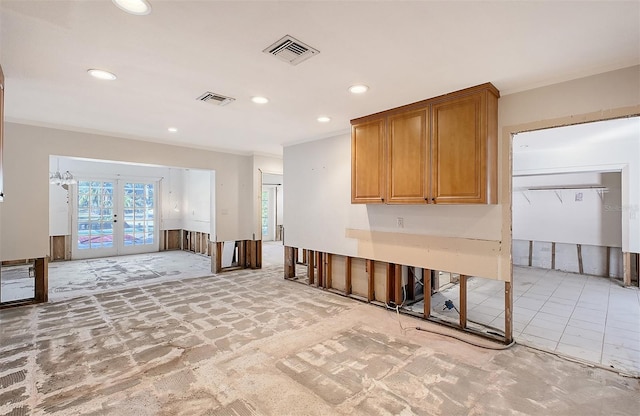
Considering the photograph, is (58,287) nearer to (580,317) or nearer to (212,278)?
(212,278)

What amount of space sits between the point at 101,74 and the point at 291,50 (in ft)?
5.69

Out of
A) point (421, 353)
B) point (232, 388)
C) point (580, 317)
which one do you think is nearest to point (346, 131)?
point (421, 353)

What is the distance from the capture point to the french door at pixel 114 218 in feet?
24.7

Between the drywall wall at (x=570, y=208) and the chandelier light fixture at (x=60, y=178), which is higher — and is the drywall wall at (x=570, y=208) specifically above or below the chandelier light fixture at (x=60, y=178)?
below

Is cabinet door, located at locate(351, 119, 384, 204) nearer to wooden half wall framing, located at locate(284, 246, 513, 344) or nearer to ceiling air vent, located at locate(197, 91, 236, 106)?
wooden half wall framing, located at locate(284, 246, 513, 344)

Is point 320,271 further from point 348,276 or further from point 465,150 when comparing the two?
point 465,150

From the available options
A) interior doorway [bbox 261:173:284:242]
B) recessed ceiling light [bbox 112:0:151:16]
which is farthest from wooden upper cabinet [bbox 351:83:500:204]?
interior doorway [bbox 261:173:284:242]

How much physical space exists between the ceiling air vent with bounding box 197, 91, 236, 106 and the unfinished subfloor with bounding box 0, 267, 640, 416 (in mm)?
2506

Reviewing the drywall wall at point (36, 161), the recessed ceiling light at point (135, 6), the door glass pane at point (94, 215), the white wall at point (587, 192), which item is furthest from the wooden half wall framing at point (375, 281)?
the door glass pane at point (94, 215)

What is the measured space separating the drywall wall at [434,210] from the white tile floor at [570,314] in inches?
35.6

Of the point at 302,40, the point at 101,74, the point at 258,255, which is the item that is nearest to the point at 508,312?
the point at 302,40

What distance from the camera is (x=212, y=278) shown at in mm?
5492

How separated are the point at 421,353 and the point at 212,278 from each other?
4.06m

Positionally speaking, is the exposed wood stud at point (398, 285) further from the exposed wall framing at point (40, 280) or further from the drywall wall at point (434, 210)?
the exposed wall framing at point (40, 280)
